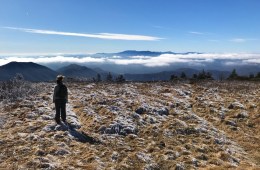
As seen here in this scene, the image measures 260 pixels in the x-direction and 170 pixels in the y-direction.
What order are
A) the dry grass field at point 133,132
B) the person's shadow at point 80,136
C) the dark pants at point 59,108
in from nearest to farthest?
the dry grass field at point 133,132, the person's shadow at point 80,136, the dark pants at point 59,108

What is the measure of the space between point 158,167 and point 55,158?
19.5ft

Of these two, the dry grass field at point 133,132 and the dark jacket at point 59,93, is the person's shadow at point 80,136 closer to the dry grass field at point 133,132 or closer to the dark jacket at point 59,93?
the dry grass field at point 133,132

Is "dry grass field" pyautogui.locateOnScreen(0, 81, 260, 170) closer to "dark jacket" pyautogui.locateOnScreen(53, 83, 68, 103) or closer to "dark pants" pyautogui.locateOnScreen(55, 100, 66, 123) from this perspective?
"dark pants" pyautogui.locateOnScreen(55, 100, 66, 123)

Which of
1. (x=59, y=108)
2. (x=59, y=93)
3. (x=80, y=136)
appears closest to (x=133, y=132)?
(x=80, y=136)

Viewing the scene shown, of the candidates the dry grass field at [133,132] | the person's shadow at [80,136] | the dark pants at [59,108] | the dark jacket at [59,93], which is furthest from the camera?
the dark jacket at [59,93]

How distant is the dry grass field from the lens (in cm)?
1925

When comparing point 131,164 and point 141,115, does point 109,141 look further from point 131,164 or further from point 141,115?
point 141,115

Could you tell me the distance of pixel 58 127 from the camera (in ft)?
78.9

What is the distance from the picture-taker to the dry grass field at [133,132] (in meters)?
19.2

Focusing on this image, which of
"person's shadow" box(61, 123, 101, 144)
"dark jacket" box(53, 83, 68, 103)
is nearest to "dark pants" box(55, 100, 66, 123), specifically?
"dark jacket" box(53, 83, 68, 103)

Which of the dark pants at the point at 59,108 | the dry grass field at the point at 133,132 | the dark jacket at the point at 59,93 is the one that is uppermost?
the dark jacket at the point at 59,93

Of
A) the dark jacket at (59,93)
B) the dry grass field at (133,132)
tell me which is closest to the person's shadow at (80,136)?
the dry grass field at (133,132)

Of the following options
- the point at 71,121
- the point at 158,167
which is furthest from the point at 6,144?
the point at 158,167

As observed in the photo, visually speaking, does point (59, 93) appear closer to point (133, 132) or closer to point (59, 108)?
point (59, 108)
